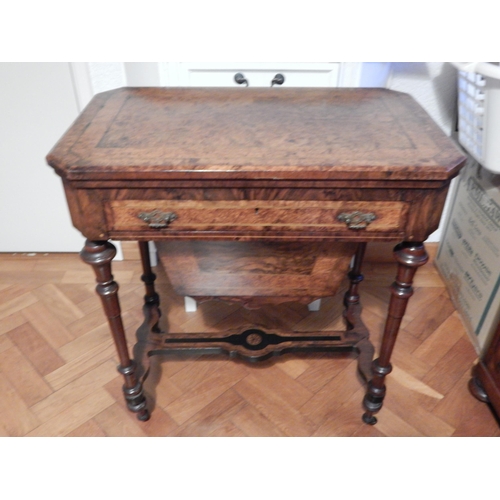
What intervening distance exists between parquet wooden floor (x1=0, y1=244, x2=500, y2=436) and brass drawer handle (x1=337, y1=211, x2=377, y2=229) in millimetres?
687

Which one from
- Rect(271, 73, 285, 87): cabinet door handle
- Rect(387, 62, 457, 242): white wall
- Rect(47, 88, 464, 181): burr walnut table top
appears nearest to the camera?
Rect(47, 88, 464, 181): burr walnut table top

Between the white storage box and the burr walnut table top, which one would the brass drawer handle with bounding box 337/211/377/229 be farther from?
the white storage box

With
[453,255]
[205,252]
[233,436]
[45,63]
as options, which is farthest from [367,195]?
[45,63]

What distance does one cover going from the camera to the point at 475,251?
1.61 m

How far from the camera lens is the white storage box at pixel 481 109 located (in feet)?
3.89

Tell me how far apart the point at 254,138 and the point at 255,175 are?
0.15 metres

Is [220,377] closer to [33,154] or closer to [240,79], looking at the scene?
[240,79]

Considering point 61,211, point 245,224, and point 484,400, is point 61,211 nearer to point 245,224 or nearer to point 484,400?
point 245,224

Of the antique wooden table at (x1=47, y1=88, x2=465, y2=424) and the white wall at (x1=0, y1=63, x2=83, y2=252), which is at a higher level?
the antique wooden table at (x1=47, y1=88, x2=465, y2=424)

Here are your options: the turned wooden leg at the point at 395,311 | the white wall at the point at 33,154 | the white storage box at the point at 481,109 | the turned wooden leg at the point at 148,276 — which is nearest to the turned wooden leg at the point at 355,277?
the turned wooden leg at the point at 395,311

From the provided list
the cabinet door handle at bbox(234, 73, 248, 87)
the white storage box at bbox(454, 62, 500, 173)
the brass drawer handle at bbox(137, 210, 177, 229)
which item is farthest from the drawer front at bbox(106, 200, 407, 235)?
the cabinet door handle at bbox(234, 73, 248, 87)

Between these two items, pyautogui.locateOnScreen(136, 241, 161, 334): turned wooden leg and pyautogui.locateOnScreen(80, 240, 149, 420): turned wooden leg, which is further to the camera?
pyautogui.locateOnScreen(136, 241, 161, 334): turned wooden leg

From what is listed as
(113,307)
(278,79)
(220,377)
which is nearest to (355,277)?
(220,377)

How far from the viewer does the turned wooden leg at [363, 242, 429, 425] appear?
1.03 m
